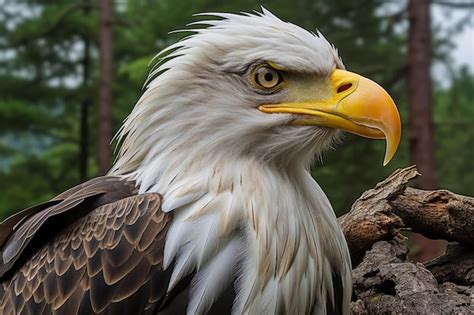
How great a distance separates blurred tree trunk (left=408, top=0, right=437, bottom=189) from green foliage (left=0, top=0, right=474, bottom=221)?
1153 millimetres

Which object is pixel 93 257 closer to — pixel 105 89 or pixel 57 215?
pixel 57 215

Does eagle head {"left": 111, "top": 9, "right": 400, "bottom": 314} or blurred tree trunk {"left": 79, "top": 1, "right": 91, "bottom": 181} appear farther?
blurred tree trunk {"left": 79, "top": 1, "right": 91, "bottom": 181}

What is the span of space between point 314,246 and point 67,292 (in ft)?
3.96

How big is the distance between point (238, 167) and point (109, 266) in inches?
29.7

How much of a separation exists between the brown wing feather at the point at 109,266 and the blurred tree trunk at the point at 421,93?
761 cm

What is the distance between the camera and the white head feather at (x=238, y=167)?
313cm

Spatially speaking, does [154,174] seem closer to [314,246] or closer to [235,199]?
[235,199]

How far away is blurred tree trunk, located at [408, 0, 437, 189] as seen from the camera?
10438 mm

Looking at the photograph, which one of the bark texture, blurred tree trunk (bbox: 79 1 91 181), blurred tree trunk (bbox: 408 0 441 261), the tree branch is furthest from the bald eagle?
blurred tree trunk (bbox: 79 1 91 181)

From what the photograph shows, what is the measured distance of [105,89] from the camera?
1549cm

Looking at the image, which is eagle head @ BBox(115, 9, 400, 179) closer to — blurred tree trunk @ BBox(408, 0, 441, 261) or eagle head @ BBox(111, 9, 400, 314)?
eagle head @ BBox(111, 9, 400, 314)

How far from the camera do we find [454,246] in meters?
4.22

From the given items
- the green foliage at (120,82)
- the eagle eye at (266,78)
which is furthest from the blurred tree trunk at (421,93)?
the eagle eye at (266,78)

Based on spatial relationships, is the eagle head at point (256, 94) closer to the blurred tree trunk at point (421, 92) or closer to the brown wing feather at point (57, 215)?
the brown wing feather at point (57, 215)
